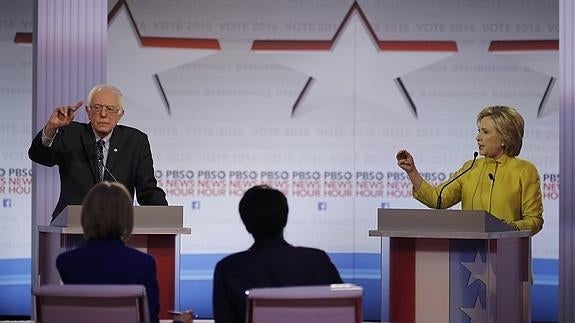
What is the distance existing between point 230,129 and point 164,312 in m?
3.60

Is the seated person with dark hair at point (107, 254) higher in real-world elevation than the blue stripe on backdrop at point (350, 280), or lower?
higher

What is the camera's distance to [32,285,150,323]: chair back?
2.68m

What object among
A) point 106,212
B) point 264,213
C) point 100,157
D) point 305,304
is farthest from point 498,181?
point 106,212

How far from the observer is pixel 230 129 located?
7.47 meters

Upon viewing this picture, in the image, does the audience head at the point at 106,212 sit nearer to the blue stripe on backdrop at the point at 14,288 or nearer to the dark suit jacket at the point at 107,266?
the dark suit jacket at the point at 107,266

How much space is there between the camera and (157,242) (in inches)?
161

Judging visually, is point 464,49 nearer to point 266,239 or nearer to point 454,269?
point 454,269

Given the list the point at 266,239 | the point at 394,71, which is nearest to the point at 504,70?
the point at 394,71

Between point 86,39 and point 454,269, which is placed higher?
point 86,39

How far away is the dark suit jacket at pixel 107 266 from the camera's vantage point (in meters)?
2.93

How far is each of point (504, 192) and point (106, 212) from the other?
2197 mm

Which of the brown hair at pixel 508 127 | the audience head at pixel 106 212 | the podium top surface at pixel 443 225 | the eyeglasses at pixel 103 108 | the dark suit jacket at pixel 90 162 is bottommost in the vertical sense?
the podium top surface at pixel 443 225

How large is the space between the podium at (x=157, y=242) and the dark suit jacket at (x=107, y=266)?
1037 millimetres

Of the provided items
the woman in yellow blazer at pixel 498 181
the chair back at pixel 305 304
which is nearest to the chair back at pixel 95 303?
the chair back at pixel 305 304
